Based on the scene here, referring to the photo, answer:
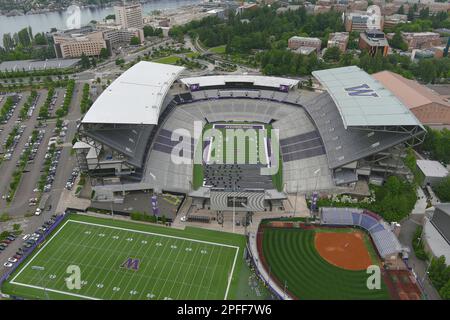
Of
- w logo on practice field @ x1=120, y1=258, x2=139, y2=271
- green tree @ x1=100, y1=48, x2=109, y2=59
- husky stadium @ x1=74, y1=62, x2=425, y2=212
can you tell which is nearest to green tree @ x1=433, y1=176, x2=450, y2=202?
husky stadium @ x1=74, y1=62, x2=425, y2=212

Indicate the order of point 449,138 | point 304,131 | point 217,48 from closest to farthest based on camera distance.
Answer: point 449,138 → point 304,131 → point 217,48

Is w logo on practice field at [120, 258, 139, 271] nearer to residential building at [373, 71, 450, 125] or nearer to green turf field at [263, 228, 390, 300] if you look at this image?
green turf field at [263, 228, 390, 300]

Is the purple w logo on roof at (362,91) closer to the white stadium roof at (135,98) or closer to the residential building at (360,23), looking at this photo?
the white stadium roof at (135,98)

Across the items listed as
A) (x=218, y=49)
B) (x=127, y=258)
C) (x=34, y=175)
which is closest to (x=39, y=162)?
(x=34, y=175)

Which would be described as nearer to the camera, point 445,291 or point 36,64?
point 445,291

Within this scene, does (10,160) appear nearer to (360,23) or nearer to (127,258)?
(127,258)

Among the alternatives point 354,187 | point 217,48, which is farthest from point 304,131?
point 217,48

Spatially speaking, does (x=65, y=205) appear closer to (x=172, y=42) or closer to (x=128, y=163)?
(x=128, y=163)
